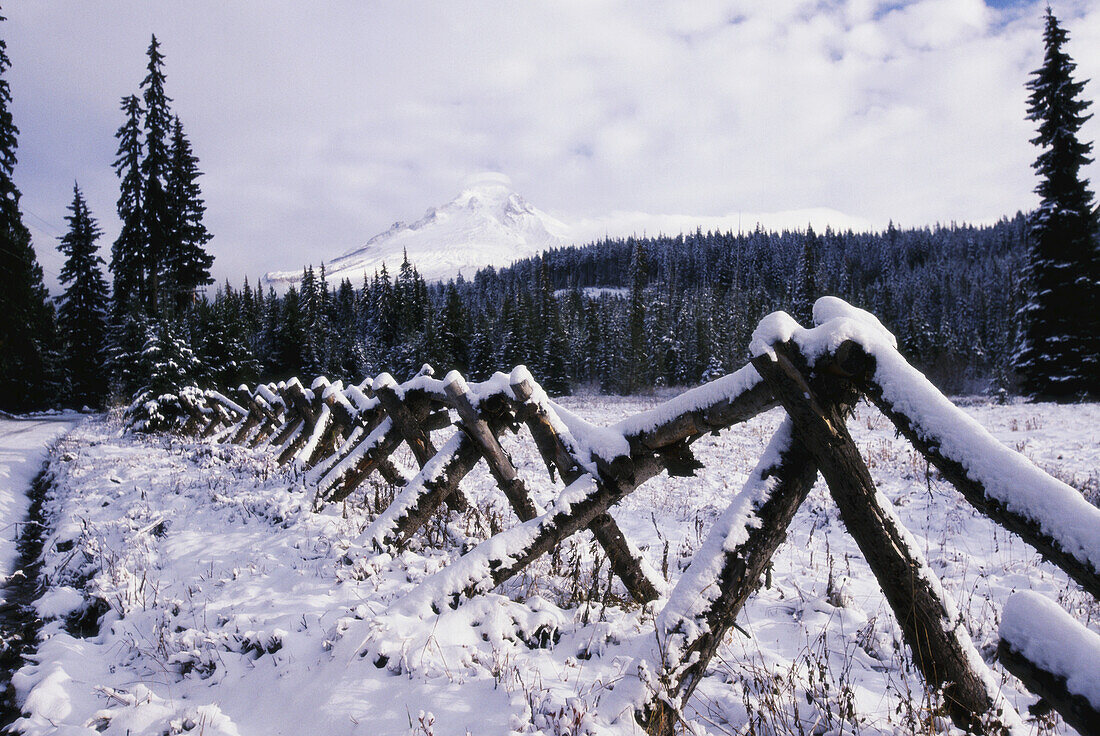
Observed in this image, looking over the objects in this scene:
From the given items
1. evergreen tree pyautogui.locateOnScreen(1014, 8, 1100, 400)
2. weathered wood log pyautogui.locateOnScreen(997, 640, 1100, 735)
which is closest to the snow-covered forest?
weathered wood log pyautogui.locateOnScreen(997, 640, 1100, 735)

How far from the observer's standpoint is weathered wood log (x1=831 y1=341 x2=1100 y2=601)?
1510 millimetres

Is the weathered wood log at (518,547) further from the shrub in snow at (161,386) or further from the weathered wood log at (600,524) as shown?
the shrub in snow at (161,386)

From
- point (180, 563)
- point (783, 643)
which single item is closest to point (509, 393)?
point (783, 643)

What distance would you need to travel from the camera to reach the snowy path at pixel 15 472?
253 inches

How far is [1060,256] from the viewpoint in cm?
2264

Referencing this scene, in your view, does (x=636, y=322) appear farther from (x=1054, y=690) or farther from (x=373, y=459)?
(x=1054, y=690)

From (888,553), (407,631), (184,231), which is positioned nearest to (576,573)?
(407,631)

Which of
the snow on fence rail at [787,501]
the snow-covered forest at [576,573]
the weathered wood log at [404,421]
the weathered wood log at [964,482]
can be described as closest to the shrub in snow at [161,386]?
the snow-covered forest at [576,573]

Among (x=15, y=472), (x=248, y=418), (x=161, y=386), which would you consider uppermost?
(x=161, y=386)

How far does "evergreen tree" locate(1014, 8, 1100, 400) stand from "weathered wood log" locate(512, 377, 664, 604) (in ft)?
94.1

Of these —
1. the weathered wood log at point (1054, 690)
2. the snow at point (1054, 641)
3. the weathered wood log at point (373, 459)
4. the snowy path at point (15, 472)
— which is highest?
the snow at point (1054, 641)

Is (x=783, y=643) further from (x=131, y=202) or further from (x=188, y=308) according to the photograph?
(x=131, y=202)

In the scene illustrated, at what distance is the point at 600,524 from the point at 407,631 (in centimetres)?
142

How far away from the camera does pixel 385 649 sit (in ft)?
9.57
